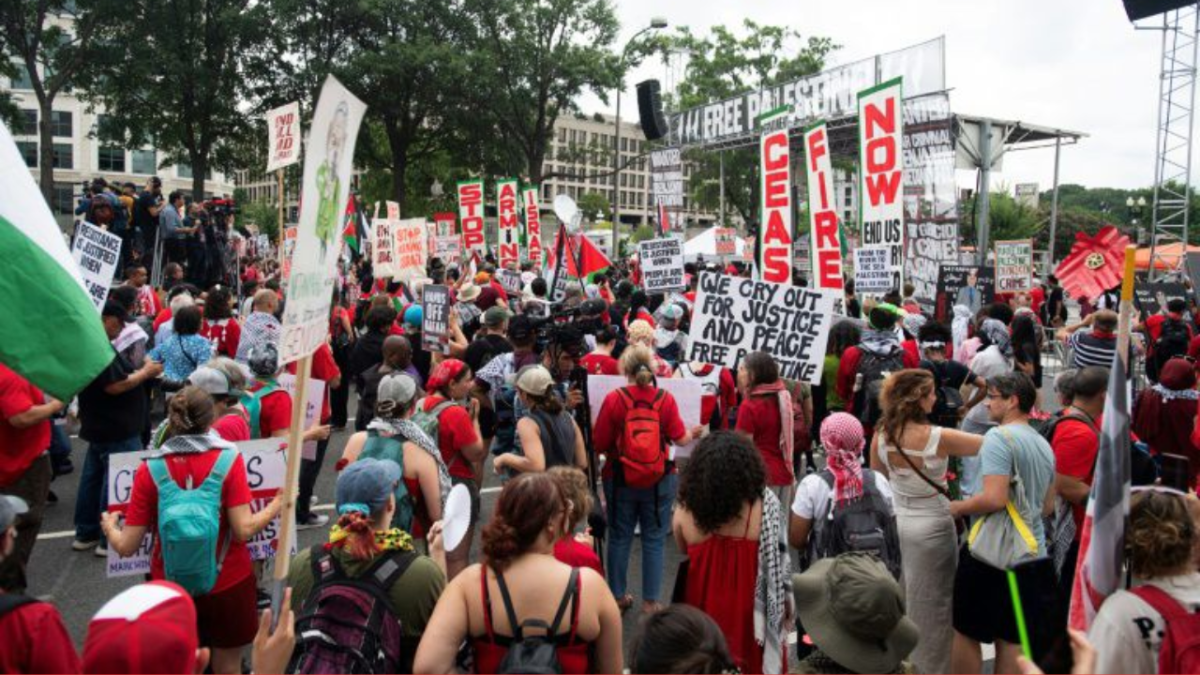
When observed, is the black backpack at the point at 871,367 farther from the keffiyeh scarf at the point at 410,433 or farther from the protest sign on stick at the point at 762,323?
the keffiyeh scarf at the point at 410,433

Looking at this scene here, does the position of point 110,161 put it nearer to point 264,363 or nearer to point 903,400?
point 264,363

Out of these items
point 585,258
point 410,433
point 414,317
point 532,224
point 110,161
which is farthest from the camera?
point 110,161

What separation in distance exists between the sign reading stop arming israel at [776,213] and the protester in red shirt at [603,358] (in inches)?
64.5

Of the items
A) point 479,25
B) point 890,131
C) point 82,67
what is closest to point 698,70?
point 479,25

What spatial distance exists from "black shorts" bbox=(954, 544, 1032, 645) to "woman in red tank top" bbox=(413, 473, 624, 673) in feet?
7.44

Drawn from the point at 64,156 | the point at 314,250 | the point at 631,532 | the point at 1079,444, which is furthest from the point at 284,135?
the point at 64,156

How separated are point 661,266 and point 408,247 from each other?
161 inches

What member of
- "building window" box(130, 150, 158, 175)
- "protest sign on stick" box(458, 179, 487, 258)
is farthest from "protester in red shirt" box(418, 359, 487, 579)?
"building window" box(130, 150, 158, 175)

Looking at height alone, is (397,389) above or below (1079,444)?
above

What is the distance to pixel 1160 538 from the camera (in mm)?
2768

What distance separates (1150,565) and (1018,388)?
1.85m

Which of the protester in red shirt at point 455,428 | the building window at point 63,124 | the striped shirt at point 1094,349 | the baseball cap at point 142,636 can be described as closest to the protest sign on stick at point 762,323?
the protester in red shirt at point 455,428

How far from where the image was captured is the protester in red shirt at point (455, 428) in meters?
5.32

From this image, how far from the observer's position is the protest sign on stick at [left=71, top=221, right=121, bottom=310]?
24.5 ft
